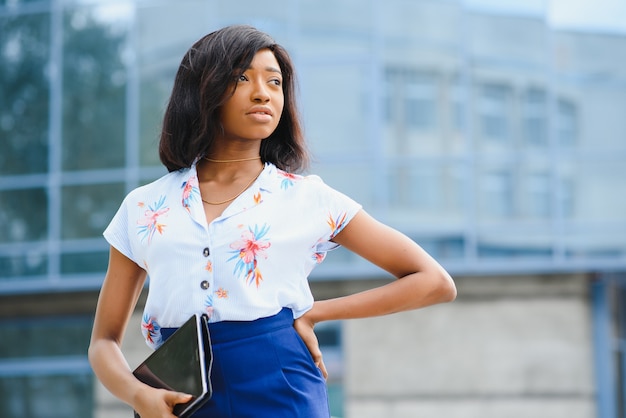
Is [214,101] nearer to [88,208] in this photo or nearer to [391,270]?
[391,270]

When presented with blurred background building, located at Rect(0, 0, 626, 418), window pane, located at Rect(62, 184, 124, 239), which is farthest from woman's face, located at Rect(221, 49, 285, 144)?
window pane, located at Rect(62, 184, 124, 239)

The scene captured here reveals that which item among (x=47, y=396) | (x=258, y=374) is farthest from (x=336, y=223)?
(x=47, y=396)

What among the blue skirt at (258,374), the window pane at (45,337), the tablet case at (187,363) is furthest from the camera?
the window pane at (45,337)

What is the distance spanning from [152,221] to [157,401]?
0.39 metres

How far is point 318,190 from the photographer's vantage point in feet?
7.97

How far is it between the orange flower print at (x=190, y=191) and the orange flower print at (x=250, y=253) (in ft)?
0.48

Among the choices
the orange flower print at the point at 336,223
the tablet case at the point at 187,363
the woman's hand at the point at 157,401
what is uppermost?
the orange flower print at the point at 336,223

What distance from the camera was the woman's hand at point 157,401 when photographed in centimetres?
215

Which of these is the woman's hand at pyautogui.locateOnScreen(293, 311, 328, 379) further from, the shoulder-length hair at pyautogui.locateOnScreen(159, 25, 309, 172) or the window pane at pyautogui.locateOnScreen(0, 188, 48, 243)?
the window pane at pyautogui.locateOnScreen(0, 188, 48, 243)

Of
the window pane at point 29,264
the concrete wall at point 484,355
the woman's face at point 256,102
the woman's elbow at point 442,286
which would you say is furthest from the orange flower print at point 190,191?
the window pane at point 29,264

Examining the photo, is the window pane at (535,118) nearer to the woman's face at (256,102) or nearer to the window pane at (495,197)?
the window pane at (495,197)

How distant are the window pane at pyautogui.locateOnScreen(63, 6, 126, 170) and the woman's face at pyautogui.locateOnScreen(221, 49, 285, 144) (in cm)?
945

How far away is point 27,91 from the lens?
12016 millimetres

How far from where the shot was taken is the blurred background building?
1104 cm
